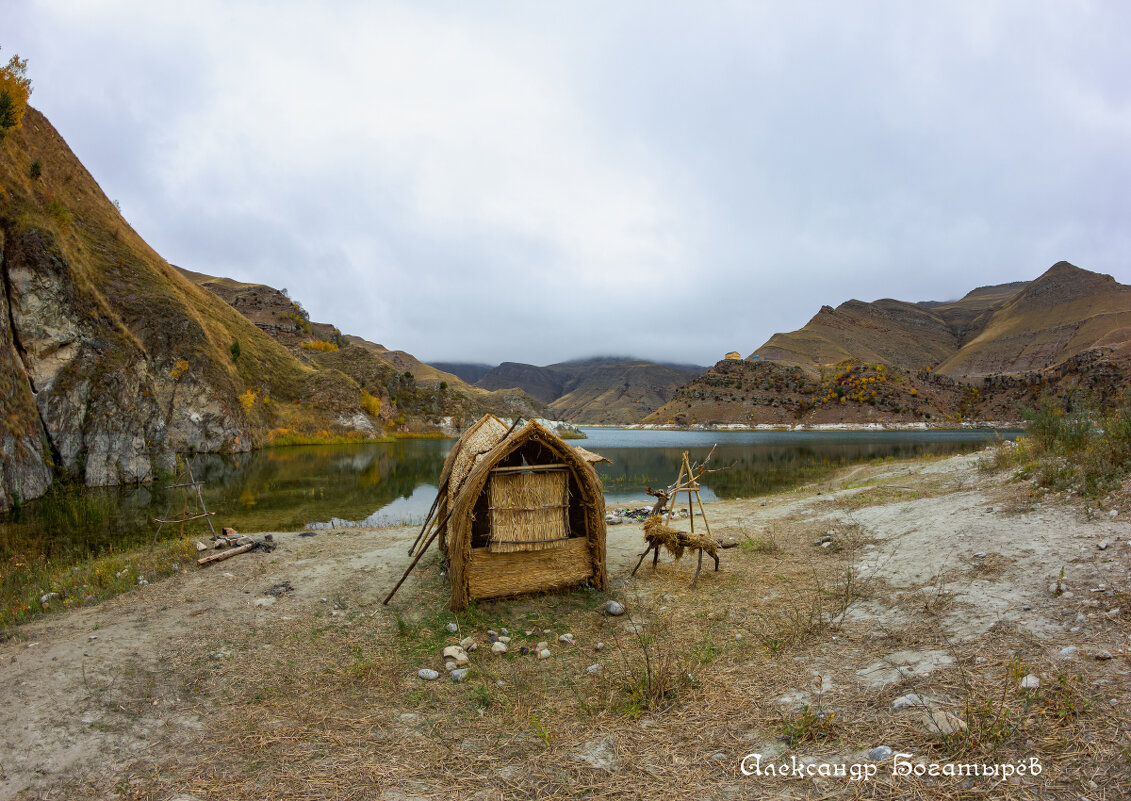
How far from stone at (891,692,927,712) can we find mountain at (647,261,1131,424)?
98.9 metres

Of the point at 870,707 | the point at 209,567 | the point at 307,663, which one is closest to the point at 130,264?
the point at 209,567

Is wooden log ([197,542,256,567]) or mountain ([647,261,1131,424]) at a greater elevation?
mountain ([647,261,1131,424])

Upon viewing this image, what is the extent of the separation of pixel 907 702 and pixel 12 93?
149ft

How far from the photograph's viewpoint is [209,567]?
9.41m

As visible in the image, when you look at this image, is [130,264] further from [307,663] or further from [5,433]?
[307,663]

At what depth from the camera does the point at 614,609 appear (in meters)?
7.18

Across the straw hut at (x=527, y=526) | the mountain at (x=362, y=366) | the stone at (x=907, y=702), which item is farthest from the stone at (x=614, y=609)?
the mountain at (x=362, y=366)

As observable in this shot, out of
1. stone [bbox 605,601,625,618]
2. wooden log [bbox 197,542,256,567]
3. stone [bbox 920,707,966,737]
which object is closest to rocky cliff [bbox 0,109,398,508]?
wooden log [bbox 197,542,256,567]

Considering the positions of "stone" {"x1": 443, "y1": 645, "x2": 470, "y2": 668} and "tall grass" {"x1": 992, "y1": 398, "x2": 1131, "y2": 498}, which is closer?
"stone" {"x1": 443, "y1": 645, "x2": 470, "y2": 668}

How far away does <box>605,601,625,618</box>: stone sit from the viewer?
7.16 m

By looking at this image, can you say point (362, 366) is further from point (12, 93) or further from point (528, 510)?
point (528, 510)

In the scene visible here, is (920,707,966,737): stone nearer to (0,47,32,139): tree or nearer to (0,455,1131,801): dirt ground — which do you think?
(0,455,1131,801): dirt ground

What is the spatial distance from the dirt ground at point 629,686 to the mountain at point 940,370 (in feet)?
315

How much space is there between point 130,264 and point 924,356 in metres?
214
